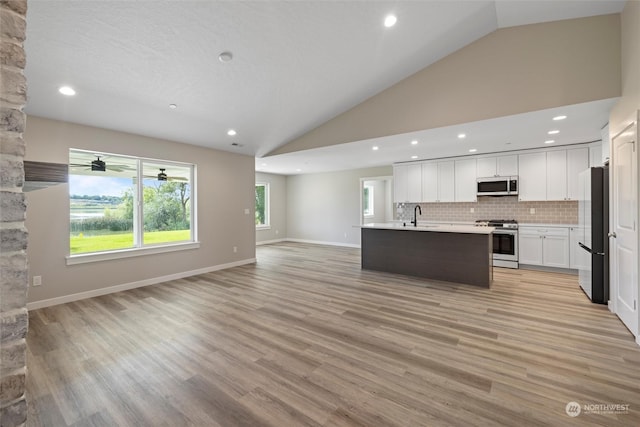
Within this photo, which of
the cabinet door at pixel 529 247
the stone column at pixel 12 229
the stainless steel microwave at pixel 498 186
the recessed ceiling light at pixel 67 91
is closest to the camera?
the stone column at pixel 12 229

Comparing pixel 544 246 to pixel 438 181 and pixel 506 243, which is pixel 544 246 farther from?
pixel 438 181

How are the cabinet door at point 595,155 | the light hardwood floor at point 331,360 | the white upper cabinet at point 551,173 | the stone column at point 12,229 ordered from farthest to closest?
the white upper cabinet at point 551,173 < the cabinet door at point 595,155 < the light hardwood floor at point 331,360 < the stone column at point 12,229

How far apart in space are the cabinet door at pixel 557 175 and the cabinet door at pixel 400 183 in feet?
9.20

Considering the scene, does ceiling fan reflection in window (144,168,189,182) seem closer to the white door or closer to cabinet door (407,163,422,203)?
cabinet door (407,163,422,203)

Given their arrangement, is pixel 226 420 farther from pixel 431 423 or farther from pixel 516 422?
pixel 516 422

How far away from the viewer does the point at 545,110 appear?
3.42 meters

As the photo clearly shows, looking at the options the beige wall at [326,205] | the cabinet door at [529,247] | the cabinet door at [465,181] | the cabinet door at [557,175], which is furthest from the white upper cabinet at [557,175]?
the beige wall at [326,205]

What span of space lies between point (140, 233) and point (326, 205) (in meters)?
5.74

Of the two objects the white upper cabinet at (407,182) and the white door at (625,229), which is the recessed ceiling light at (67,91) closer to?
the white door at (625,229)

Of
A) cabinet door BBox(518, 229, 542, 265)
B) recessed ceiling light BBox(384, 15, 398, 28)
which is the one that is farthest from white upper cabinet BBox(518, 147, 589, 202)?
recessed ceiling light BBox(384, 15, 398, 28)

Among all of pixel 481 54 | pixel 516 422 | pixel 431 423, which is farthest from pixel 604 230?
pixel 431 423

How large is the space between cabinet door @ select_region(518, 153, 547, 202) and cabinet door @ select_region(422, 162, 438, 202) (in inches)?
64.6

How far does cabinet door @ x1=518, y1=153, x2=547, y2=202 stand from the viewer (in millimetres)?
5512

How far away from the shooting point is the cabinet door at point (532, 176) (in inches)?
217
